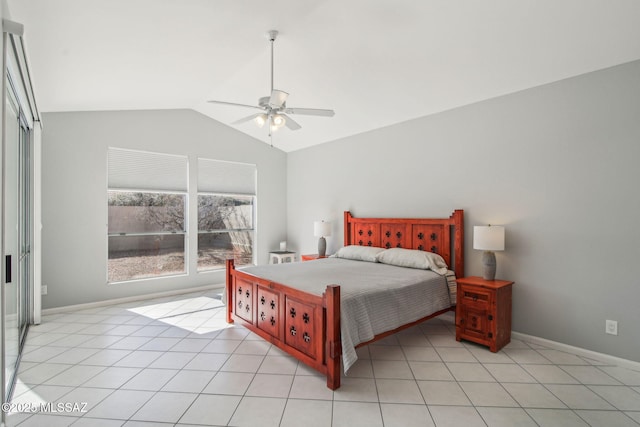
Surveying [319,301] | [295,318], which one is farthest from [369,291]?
[295,318]

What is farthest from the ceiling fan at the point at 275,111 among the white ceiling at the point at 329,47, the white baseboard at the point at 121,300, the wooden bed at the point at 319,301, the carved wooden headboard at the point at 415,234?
the white baseboard at the point at 121,300

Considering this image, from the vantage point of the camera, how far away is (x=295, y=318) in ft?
9.15

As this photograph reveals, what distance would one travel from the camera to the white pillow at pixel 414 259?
371 cm

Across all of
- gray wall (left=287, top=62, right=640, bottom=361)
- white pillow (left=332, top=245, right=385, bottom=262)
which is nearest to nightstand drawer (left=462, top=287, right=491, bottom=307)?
gray wall (left=287, top=62, right=640, bottom=361)

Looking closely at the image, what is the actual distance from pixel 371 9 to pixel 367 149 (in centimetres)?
247

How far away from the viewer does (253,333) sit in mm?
3564

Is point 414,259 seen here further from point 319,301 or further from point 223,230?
point 223,230

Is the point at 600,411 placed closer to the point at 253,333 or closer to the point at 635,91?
the point at 635,91

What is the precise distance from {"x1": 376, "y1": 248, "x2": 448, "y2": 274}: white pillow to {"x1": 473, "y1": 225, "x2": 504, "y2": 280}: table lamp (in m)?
0.49

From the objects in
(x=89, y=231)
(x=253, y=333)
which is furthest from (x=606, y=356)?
(x=89, y=231)

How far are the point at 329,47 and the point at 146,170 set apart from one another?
3511 mm

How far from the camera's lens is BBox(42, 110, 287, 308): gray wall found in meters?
4.19

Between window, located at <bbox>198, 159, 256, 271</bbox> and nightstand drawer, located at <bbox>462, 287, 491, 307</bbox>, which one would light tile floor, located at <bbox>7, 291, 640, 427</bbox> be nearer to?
nightstand drawer, located at <bbox>462, 287, 491, 307</bbox>

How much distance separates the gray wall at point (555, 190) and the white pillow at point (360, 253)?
0.71 metres
